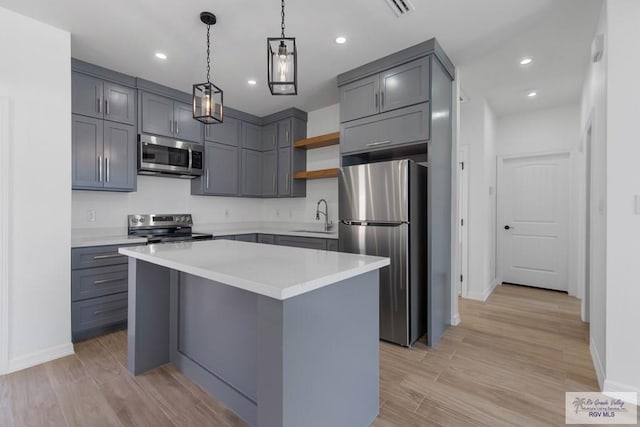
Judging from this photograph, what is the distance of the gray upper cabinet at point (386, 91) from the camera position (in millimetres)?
2658

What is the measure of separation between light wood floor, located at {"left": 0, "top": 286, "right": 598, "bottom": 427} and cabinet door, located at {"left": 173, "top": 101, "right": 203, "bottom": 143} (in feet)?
7.63

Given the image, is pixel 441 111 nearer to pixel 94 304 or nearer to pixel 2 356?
pixel 94 304

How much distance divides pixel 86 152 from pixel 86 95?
1.84 feet

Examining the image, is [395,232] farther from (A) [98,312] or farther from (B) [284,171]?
(A) [98,312]

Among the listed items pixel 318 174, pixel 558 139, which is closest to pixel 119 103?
pixel 318 174

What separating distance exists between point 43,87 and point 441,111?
3.36 m

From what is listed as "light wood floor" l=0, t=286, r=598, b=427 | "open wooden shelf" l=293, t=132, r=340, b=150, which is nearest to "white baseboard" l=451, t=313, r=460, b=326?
"light wood floor" l=0, t=286, r=598, b=427

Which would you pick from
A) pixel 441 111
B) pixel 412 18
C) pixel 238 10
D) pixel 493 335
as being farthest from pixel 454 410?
pixel 238 10

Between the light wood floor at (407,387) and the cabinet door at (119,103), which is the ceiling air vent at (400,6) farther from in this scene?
the cabinet door at (119,103)

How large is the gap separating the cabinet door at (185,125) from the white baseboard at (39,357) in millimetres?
2424

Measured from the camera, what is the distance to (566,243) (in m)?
4.34

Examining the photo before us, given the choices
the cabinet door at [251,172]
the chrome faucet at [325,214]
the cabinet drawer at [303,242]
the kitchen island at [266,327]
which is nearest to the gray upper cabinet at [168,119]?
the cabinet door at [251,172]

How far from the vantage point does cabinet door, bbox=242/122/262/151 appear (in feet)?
14.7

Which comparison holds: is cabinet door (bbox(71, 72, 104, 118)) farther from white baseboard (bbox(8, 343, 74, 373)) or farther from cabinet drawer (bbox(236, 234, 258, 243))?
white baseboard (bbox(8, 343, 74, 373))
